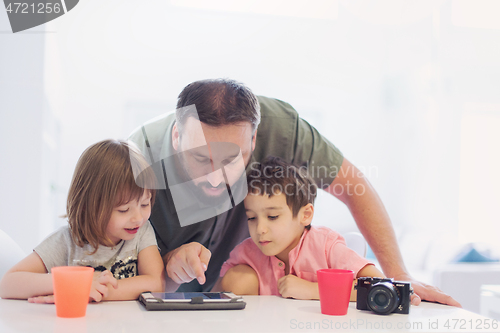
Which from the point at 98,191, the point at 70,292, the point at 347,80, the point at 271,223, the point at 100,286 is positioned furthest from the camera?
the point at 347,80

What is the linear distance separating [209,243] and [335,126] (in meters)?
3.46

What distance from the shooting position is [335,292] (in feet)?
2.25

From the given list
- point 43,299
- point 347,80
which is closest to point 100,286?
point 43,299

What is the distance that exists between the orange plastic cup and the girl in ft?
0.53

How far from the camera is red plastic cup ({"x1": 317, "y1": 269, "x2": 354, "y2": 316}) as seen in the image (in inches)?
27.0

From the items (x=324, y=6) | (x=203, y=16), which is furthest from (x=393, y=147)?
(x=203, y=16)

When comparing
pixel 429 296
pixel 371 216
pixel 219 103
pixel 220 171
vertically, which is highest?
pixel 219 103

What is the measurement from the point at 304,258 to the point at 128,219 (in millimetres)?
381

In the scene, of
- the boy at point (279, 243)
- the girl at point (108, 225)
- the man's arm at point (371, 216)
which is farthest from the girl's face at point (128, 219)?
the man's arm at point (371, 216)

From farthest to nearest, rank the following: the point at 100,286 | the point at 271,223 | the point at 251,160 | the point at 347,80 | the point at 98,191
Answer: the point at 347,80
the point at 251,160
the point at 271,223
the point at 98,191
the point at 100,286

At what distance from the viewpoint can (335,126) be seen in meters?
4.40

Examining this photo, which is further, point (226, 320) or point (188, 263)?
point (188, 263)

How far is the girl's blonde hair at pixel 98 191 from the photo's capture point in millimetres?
835

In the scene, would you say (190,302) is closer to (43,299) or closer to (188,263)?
(188,263)
